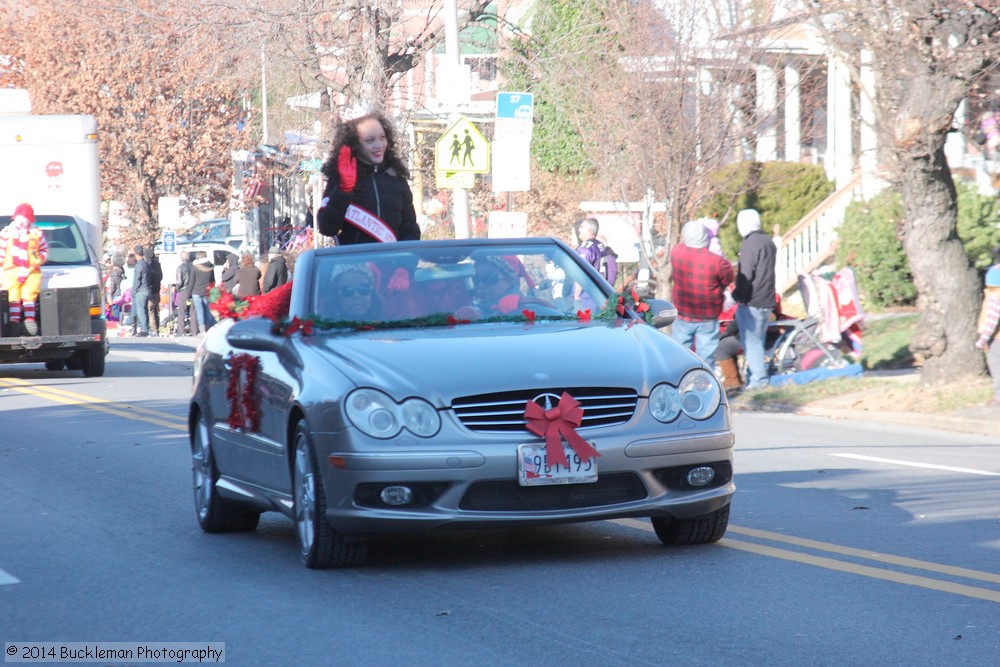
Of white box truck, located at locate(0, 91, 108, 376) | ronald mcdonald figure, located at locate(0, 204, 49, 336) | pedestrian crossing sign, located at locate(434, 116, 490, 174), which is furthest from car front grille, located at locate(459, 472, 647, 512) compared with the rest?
white box truck, located at locate(0, 91, 108, 376)

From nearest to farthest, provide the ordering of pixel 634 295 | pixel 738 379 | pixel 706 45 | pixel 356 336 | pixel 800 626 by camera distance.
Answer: pixel 800 626, pixel 356 336, pixel 634 295, pixel 738 379, pixel 706 45

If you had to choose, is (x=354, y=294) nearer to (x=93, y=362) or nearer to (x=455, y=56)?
(x=93, y=362)

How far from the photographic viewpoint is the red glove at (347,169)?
10047 millimetres

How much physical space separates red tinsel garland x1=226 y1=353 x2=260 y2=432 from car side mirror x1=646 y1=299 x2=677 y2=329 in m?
2.03

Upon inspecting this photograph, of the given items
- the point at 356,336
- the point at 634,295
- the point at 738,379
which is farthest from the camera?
the point at 738,379

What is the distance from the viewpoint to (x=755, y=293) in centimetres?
1761

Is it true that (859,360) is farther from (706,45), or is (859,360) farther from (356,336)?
(356,336)

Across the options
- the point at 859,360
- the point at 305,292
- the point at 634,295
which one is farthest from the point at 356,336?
the point at 859,360

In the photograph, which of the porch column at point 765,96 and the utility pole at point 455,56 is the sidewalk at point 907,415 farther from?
the porch column at point 765,96

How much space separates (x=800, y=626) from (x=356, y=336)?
2650mm

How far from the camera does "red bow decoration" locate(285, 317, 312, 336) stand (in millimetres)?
7730

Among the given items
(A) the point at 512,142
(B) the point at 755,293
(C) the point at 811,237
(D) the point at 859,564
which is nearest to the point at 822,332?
(B) the point at 755,293

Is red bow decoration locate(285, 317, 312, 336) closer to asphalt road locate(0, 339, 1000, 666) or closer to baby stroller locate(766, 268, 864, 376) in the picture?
asphalt road locate(0, 339, 1000, 666)

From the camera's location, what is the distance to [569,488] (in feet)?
23.0
